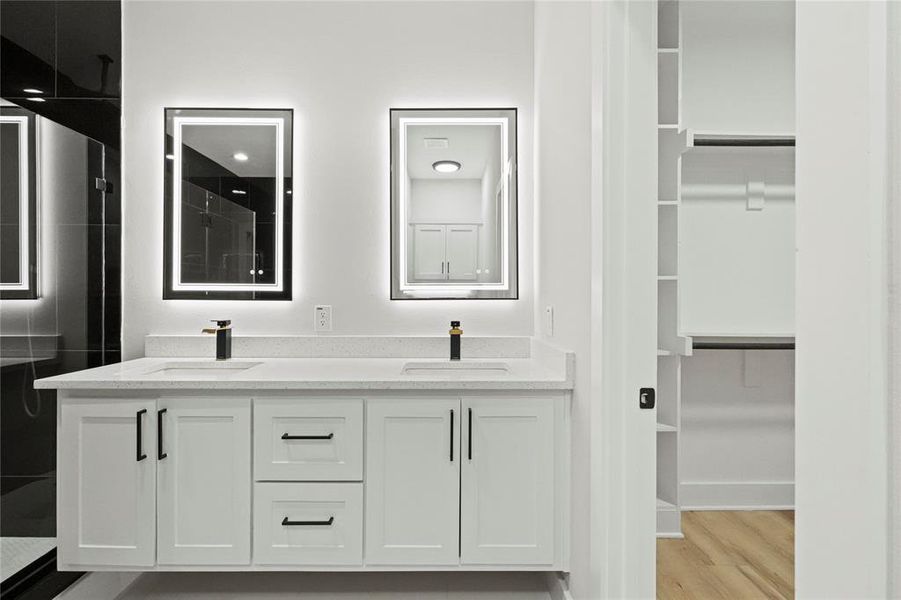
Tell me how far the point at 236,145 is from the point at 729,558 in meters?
2.90

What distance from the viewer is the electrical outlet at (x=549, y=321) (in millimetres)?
2038

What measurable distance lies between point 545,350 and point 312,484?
102 centimetres

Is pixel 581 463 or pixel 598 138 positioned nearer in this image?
pixel 598 138

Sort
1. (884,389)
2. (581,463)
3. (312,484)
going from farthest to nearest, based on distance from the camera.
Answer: (312,484), (581,463), (884,389)

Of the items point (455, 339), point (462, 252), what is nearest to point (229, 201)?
point (462, 252)

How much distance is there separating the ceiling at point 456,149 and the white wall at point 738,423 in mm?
1524

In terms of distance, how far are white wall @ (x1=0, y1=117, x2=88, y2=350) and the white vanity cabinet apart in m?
0.40

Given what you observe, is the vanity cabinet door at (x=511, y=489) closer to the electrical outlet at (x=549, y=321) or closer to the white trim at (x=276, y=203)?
the electrical outlet at (x=549, y=321)

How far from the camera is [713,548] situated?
2.29 m

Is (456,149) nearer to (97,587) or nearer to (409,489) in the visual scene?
(409,489)

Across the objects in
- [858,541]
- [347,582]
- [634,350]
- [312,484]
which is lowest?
[347,582]

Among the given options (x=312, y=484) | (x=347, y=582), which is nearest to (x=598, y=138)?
(x=312, y=484)

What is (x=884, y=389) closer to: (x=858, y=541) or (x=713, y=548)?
(x=858, y=541)

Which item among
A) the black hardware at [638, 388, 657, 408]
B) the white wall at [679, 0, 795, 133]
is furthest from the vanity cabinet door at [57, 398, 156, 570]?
the white wall at [679, 0, 795, 133]
